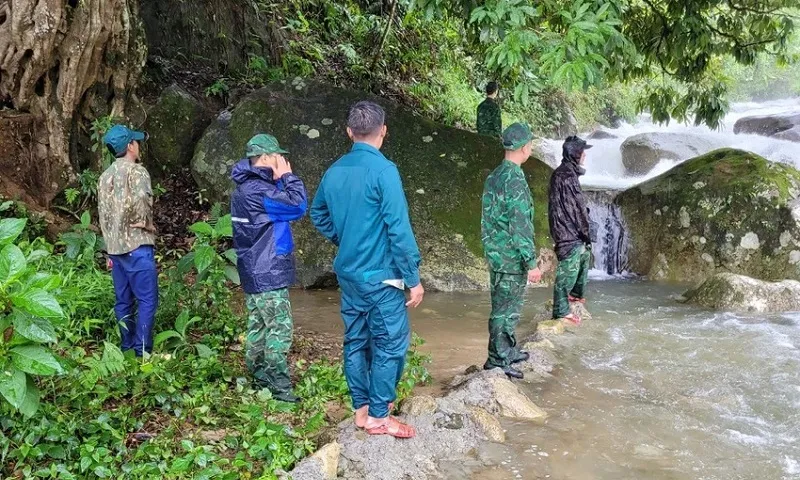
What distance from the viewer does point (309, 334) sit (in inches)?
218

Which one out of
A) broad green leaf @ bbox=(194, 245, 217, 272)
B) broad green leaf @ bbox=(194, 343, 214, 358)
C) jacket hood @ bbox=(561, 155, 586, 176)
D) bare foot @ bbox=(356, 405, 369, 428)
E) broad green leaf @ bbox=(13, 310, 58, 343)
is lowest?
bare foot @ bbox=(356, 405, 369, 428)

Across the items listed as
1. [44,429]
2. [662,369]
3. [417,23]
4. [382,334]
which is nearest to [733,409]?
[662,369]

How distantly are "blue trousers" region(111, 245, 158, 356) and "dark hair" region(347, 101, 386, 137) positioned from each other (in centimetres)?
196

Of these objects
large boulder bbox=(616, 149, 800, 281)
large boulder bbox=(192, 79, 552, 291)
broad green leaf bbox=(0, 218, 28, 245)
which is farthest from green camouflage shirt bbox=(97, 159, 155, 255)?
large boulder bbox=(616, 149, 800, 281)

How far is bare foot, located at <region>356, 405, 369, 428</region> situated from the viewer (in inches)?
132

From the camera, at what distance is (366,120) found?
10.6ft

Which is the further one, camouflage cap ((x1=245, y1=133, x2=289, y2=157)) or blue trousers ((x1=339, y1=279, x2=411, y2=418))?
camouflage cap ((x1=245, y1=133, x2=289, y2=157))

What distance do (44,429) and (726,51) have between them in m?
8.51

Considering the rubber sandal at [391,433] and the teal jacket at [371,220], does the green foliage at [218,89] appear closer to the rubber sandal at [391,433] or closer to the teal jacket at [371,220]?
the teal jacket at [371,220]

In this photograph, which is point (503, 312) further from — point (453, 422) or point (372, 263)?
point (372, 263)

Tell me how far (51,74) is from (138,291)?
3.20 metres

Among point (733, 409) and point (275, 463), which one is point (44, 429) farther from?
point (733, 409)

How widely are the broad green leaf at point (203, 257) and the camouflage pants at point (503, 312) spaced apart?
2039 millimetres

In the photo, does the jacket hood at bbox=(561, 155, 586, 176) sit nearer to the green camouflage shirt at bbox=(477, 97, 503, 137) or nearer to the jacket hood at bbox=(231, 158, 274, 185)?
the jacket hood at bbox=(231, 158, 274, 185)
